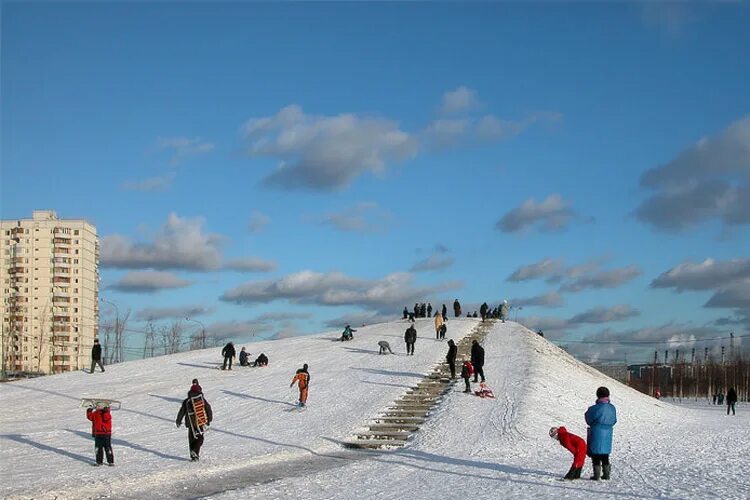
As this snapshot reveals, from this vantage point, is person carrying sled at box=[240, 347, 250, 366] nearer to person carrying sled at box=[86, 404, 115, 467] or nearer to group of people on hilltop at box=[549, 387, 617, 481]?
person carrying sled at box=[86, 404, 115, 467]

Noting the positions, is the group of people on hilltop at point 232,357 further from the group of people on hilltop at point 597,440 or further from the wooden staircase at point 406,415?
the group of people on hilltop at point 597,440

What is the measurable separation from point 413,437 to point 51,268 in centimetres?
12988

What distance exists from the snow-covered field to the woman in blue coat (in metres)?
0.38

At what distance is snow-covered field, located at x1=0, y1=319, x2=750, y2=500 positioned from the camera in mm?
15758

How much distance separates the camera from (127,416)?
2934cm

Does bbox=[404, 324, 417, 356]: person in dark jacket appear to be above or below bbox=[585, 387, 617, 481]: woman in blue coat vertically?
above

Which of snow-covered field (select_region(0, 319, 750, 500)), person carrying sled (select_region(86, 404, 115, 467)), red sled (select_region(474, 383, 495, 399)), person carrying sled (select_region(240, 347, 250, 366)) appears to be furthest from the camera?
person carrying sled (select_region(240, 347, 250, 366))

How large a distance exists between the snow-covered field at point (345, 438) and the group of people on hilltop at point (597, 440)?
426 mm

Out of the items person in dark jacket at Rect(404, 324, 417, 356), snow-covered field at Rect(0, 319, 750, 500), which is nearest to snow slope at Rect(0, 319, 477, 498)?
snow-covered field at Rect(0, 319, 750, 500)

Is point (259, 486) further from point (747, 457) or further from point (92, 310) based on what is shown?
point (92, 310)

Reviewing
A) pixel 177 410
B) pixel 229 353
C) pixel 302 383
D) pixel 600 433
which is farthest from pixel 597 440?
pixel 229 353

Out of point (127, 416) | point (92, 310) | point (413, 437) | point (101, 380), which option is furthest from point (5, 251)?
point (413, 437)

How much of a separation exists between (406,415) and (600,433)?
12767mm

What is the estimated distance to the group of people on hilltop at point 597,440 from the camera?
50.7 feet
